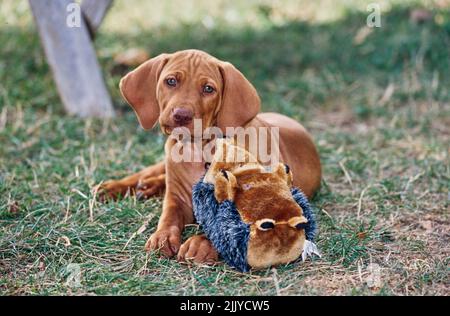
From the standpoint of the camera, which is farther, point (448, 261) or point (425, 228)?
point (425, 228)

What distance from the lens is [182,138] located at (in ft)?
12.8

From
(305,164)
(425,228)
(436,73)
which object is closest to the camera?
(425,228)

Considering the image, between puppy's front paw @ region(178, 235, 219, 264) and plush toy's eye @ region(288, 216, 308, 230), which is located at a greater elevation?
plush toy's eye @ region(288, 216, 308, 230)

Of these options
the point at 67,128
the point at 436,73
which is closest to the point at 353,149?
the point at 436,73

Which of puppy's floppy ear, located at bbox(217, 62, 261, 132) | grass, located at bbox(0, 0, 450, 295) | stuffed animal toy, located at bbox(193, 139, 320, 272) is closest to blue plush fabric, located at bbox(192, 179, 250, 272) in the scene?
stuffed animal toy, located at bbox(193, 139, 320, 272)

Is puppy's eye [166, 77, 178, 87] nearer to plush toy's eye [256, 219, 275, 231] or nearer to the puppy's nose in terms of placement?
the puppy's nose

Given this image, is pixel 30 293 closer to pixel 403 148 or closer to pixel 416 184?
pixel 416 184

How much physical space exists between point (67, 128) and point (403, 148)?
2.55 metres

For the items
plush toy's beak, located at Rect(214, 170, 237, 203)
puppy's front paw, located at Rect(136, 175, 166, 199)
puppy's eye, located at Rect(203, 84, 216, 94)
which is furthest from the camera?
puppy's front paw, located at Rect(136, 175, 166, 199)

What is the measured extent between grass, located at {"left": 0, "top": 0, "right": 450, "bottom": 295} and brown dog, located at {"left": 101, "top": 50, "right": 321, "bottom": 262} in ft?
0.43

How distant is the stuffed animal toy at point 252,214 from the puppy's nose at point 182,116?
0.21 m

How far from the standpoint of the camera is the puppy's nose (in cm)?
361

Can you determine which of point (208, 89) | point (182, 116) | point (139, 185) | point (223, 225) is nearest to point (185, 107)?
point (182, 116)

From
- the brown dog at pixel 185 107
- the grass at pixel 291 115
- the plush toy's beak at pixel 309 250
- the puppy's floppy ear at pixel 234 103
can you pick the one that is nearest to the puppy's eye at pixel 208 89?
the brown dog at pixel 185 107
